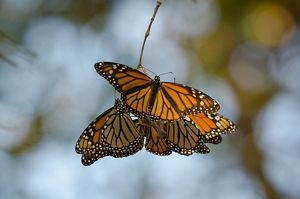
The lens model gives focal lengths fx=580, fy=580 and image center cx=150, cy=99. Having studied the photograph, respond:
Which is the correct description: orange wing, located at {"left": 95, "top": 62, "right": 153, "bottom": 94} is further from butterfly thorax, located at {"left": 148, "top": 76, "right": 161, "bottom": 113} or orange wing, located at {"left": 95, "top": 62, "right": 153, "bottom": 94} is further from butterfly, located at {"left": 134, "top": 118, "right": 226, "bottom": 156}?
butterfly, located at {"left": 134, "top": 118, "right": 226, "bottom": 156}

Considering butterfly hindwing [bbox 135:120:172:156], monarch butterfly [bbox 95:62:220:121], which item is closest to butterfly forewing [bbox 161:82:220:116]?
monarch butterfly [bbox 95:62:220:121]

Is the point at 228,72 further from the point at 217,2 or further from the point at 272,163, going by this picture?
the point at 272,163

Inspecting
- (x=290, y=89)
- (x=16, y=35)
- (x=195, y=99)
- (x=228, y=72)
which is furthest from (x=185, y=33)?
(x=195, y=99)

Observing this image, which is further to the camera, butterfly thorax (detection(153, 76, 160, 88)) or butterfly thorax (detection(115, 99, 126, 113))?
butterfly thorax (detection(153, 76, 160, 88))

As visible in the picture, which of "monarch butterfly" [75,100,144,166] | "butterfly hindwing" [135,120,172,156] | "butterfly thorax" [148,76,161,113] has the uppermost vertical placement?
"butterfly thorax" [148,76,161,113]

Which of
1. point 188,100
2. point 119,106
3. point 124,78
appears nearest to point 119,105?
point 119,106

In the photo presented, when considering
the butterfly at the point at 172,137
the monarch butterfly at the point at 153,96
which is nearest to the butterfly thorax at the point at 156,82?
the monarch butterfly at the point at 153,96
